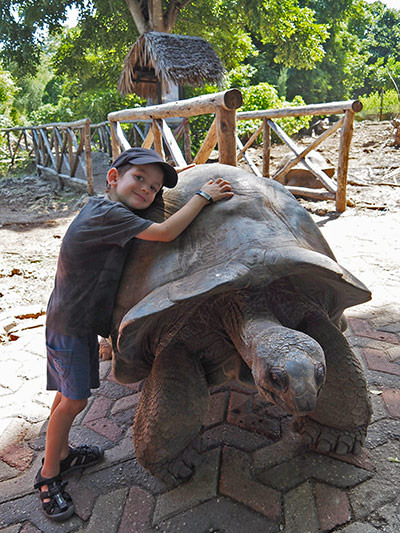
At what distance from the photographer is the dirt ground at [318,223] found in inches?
146

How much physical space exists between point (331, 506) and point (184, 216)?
1147mm

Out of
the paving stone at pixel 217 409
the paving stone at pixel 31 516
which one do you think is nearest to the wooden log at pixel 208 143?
the paving stone at pixel 217 409

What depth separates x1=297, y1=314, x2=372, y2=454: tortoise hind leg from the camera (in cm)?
157

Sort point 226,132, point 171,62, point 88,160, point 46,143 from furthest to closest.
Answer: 1. point 46,143
2. point 88,160
3. point 171,62
4. point 226,132

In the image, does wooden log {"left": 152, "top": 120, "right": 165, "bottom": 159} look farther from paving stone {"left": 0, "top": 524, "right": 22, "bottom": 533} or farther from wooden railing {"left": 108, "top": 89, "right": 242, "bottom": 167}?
paving stone {"left": 0, "top": 524, "right": 22, "bottom": 533}

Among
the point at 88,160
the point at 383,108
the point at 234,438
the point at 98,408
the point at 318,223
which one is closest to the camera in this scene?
the point at 234,438

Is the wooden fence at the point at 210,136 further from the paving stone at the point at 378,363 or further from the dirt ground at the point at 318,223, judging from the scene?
the paving stone at the point at 378,363

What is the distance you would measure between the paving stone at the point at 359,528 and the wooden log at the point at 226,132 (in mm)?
2589

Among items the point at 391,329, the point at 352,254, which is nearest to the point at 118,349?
the point at 391,329

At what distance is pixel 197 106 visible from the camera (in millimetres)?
3451

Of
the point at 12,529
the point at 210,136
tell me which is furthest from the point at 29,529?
the point at 210,136

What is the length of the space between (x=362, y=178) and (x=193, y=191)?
7382mm

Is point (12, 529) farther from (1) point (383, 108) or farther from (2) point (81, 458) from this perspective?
(1) point (383, 108)

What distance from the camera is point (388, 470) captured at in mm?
1542
